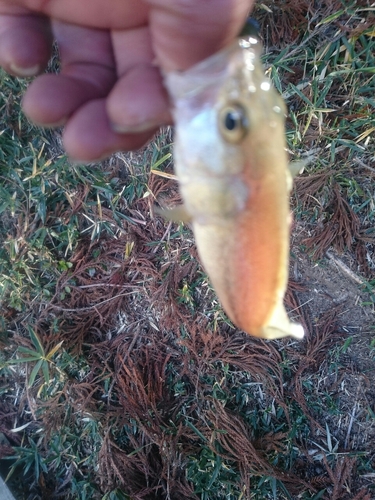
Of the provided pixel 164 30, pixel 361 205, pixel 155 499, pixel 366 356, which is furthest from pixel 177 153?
pixel 155 499

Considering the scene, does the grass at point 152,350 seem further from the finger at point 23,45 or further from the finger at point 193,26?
the finger at point 193,26

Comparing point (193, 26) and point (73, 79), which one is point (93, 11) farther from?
point (193, 26)

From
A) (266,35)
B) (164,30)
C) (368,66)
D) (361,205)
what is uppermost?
(164,30)

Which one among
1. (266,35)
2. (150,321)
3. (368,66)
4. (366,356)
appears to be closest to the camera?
(368,66)

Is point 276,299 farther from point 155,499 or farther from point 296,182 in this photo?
point 155,499

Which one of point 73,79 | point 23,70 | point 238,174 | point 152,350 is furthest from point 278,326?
point 152,350

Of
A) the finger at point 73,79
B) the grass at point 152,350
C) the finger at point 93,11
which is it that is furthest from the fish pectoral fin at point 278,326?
the grass at point 152,350
